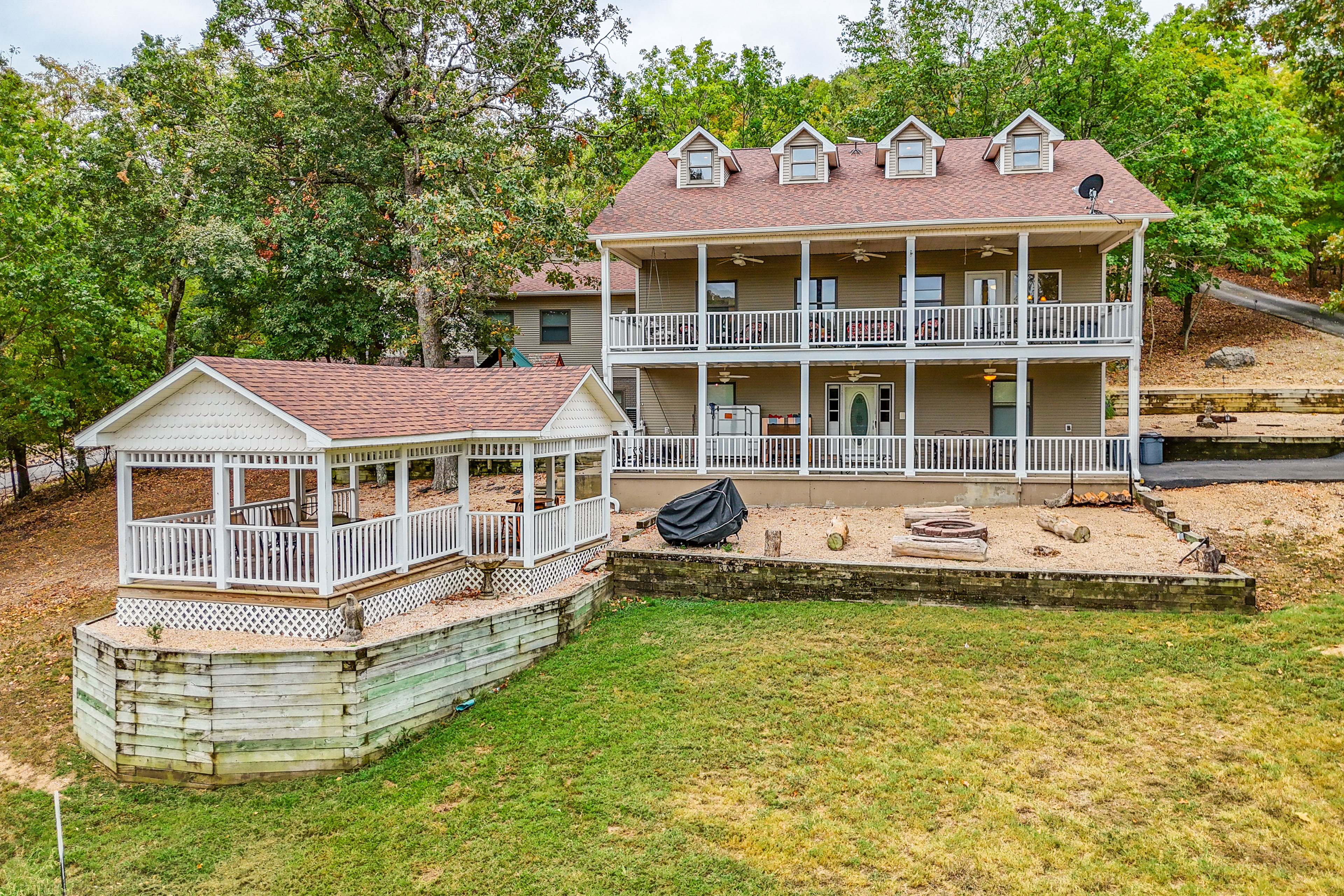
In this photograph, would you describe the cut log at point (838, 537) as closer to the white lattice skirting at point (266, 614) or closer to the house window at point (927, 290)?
the white lattice skirting at point (266, 614)

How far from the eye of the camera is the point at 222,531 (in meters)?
9.97

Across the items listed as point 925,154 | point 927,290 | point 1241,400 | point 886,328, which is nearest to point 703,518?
point 886,328

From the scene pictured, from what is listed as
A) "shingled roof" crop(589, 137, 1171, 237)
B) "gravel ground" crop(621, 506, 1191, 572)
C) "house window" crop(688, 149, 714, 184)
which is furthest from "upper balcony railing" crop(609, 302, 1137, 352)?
"house window" crop(688, 149, 714, 184)

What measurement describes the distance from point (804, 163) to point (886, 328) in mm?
5901

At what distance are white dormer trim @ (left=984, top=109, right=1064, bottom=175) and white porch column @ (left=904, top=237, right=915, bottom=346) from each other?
452 cm

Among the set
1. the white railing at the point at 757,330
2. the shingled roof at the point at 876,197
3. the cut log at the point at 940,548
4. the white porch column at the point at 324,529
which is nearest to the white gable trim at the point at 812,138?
the shingled roof at the point at 876,197

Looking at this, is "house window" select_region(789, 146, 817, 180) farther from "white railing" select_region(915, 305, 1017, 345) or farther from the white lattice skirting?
the white lattice skirting

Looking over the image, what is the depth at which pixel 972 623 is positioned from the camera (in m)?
10.6

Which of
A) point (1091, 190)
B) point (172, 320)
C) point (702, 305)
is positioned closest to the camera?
point (1091, 190)

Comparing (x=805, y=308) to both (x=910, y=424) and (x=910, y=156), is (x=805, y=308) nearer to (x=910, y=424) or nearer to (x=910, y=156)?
(x=910, y=424)

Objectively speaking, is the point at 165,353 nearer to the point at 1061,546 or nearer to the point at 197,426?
the point at 197,426

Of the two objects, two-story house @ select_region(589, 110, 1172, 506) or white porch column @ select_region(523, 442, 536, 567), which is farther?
two-story house @ select_region(589, 110, 1172, 506)

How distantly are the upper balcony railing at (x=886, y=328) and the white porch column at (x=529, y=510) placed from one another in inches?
279

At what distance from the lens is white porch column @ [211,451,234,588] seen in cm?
990
